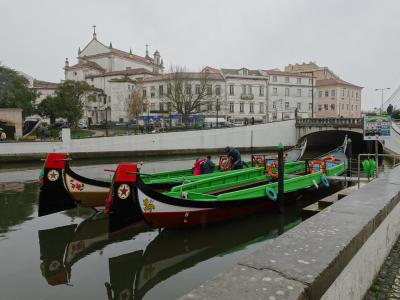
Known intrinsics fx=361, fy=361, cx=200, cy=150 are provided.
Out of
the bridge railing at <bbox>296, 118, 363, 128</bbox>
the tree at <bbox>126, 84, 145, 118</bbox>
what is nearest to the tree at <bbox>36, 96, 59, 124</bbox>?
the tree at <bbox>126, 84, 145, 118</bbox>

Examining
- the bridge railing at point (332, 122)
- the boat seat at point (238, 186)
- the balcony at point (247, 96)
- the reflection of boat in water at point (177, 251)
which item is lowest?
the reflection of boat in water at point (177, 251)

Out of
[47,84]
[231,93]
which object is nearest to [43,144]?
[231,93]

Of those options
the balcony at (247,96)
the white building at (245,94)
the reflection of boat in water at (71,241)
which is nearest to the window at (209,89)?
the white building at (245,94)

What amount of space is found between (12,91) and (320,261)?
140ft

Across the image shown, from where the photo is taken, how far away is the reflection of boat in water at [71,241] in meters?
8.24

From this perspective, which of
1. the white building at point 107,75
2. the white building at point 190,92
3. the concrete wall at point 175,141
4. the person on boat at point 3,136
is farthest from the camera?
the white building at point 107,75

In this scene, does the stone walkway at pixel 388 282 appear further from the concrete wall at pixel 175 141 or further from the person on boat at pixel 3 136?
the person on boat at pixel 3 136

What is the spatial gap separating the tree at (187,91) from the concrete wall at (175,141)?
10.2m

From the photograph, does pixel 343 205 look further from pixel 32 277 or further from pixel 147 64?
pixel 147 64

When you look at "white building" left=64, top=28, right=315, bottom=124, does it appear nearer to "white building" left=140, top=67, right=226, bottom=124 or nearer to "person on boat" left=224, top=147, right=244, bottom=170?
"white building" left=140, top=67, right=226, bottom=124

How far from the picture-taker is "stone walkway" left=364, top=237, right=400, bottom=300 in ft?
13.3

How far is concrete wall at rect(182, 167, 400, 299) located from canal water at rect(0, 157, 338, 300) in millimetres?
4013

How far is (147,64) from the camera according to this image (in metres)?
→ 72.9

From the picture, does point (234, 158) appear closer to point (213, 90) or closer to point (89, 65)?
point (213, 90)
